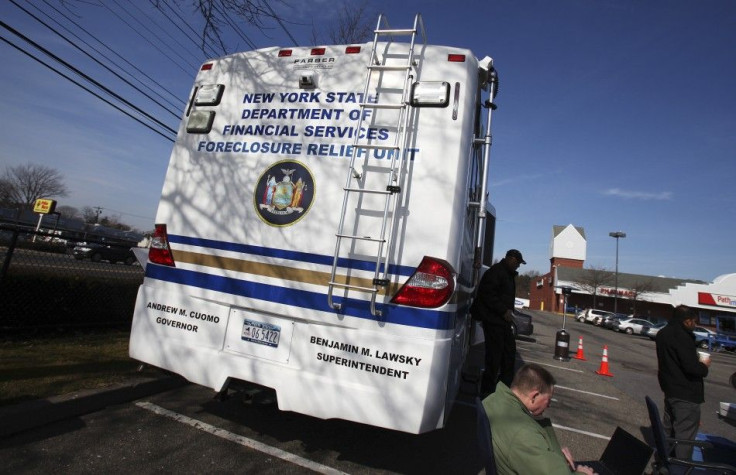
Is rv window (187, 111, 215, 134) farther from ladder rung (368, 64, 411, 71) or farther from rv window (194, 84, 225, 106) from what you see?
ladder rung (368, 64, 411, 71)

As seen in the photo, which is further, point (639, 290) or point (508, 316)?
point (639, 290)

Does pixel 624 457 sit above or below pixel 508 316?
below

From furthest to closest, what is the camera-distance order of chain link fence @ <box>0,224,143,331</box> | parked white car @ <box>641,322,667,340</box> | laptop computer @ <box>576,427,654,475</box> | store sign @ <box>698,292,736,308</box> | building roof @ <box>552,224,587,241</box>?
building roof @ <box>552,224,587,241</box> < store sign @ <box>698,292,736,308</box> < parked white car @ <box>641,322,667,340</box> < chain link fence @ <box>0,224,143,331</box> < laptop computer @ <box>576,427,654,475</box>

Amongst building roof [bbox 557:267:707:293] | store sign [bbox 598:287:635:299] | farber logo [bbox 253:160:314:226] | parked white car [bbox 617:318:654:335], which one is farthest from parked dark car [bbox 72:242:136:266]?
building roof [bbox 557:267:707:293]

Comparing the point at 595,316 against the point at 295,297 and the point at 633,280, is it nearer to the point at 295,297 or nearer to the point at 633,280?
the point at 633,280

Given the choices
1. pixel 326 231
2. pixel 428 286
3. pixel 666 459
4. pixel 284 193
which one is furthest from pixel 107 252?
pixel 666 459

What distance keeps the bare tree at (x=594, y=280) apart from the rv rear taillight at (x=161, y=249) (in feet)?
185

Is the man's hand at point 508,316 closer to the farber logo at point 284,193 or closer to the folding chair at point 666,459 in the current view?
the folding chair at point 666,459

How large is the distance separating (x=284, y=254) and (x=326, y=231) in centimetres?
37

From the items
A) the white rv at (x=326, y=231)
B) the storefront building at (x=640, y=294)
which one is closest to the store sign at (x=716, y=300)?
the storefront building at (x=640, y=294)

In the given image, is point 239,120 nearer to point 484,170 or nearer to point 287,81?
point 287,81

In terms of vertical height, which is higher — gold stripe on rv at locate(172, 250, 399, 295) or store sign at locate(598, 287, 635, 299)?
store sign at locate(598, 287, 635, 299)

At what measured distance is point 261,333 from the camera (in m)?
3.05

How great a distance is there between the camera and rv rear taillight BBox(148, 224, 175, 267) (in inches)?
137
